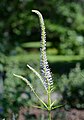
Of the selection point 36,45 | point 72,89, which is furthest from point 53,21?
point 72,89

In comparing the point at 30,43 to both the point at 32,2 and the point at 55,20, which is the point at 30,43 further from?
the point at 32,2

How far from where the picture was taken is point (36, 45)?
2288cm

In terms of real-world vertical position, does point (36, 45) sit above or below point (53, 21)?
above

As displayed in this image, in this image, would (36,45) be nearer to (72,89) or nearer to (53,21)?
(53,21)

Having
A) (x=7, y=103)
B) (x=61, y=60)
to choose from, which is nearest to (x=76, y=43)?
(x=61, y=60)

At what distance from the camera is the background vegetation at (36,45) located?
18.6 feet

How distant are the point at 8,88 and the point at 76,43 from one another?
12.1m

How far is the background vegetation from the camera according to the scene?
223 inches

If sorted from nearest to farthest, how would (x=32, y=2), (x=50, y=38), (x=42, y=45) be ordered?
(x=42, y=45) → (x=32, y=2) → (x=50, y=38)

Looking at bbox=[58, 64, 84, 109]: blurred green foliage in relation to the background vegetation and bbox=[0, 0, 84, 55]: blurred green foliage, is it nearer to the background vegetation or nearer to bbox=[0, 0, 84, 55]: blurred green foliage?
the background vegetation

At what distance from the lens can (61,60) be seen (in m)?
17.1

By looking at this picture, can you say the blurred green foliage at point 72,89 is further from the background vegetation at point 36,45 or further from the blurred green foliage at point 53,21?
the blurred green foliage at point 53,21

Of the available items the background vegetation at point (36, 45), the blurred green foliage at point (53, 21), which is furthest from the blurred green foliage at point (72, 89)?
the blurred green foliage at point (53, 21)

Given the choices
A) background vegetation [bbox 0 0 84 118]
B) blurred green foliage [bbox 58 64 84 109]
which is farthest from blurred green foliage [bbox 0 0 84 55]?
blurred green foliage [bbox 58 64 84 109]
